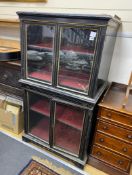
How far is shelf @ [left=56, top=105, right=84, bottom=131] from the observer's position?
1.65 meters

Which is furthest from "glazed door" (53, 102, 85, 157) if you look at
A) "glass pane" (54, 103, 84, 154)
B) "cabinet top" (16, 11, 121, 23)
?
"cabinet top" (16, 11, 121, 23)

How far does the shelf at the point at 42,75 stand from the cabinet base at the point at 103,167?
38.5 inches

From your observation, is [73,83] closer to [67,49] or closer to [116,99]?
[67,49]

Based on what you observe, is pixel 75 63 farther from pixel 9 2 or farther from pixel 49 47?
pixel 9 2

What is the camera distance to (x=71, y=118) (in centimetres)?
175

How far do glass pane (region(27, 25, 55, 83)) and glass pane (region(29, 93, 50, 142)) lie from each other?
267 mm

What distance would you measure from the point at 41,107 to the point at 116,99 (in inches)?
32.9

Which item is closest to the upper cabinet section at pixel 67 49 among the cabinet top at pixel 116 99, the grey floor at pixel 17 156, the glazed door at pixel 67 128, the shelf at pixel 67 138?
the cabinet top at pixel 116 99

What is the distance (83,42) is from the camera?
1398 mm

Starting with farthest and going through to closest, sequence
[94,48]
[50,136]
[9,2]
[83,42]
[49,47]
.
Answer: [9,2], [50,136], [49,47], [83,42], [94,48]

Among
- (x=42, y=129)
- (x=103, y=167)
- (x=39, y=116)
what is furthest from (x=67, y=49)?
(x=103, y=167)

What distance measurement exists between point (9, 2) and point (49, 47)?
1142 millimetres

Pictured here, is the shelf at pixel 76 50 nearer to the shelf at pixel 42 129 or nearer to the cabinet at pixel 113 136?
the cabinet at pixel 113 136

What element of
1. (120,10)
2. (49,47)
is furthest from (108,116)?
(120,10)
